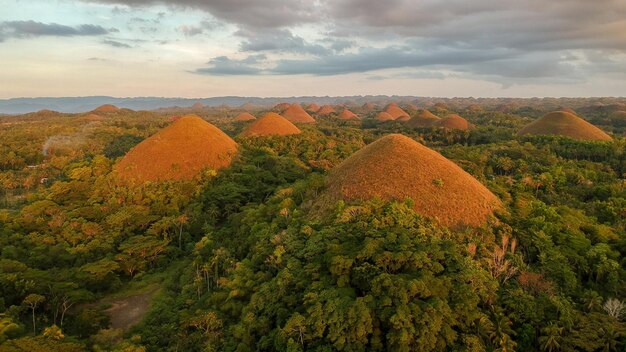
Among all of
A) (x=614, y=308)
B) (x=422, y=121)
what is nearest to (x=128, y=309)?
(x=614, y=308)

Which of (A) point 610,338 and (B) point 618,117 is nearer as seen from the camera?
(A) point 610,338

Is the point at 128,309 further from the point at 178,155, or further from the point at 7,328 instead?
the point at 178,155

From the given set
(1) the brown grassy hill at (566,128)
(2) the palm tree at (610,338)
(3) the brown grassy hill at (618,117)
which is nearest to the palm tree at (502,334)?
(2) the palm tree at (610,338)

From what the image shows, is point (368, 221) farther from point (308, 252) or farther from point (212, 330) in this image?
point (212, 330)

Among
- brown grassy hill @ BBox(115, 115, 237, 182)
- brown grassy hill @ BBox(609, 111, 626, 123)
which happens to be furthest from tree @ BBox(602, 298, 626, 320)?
brown grassy hill @ BBox(609, 111, 626, 123)

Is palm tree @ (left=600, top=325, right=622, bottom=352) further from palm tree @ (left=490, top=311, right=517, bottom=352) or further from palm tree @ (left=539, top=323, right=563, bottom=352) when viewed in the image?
palm tree @ (left=490, top=311, right=517, bottom=352)

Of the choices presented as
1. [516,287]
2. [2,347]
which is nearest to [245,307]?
[2,347]
